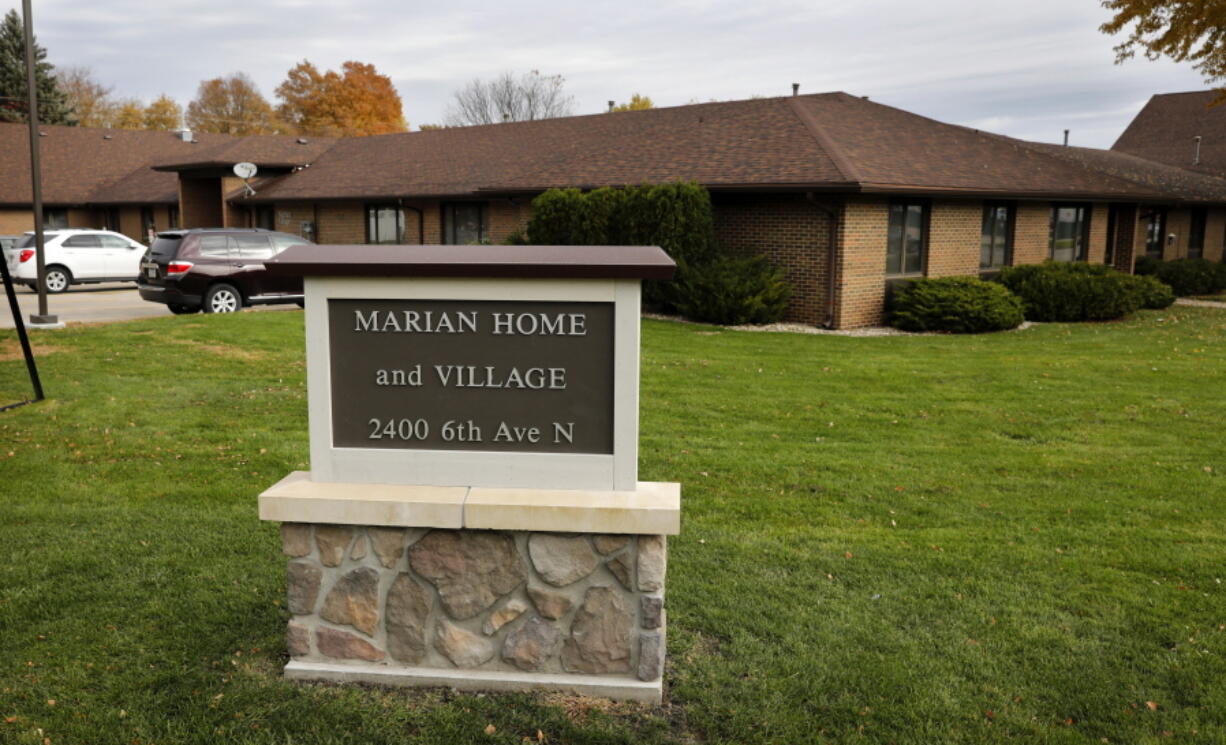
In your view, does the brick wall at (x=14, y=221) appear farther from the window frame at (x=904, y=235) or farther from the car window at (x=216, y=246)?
the window frame at (x=904, y=235)

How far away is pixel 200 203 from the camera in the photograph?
34.3m

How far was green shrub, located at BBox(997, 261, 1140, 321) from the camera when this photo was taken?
1948 centimetres

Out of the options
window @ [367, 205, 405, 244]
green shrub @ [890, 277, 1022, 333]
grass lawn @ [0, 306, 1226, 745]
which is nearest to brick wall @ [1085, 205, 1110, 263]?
green shrub @ [890, 277, 1022, 333]

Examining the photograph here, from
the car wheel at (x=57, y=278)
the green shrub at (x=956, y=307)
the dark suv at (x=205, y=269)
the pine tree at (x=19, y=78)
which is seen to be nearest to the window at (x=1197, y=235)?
the green shrub at (x=956, y=307)

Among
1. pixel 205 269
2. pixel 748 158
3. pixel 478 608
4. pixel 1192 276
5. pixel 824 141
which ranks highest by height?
pixel 824 141

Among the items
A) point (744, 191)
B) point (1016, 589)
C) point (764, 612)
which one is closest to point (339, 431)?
point (764, 612)

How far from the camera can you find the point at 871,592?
199 inches

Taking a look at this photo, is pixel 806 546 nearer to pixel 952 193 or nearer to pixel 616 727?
pixel 616 727

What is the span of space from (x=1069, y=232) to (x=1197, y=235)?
1035 centimetres

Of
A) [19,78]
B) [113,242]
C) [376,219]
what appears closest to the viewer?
[113,242]

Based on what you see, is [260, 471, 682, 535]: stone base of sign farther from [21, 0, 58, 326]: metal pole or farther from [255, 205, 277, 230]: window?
[255, 205, 277, 230]: window

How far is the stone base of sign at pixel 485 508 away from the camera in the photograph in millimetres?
3840

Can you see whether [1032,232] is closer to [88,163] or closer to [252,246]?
[252,246]

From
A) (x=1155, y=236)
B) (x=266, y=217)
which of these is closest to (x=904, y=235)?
(x=1155, y=236)
